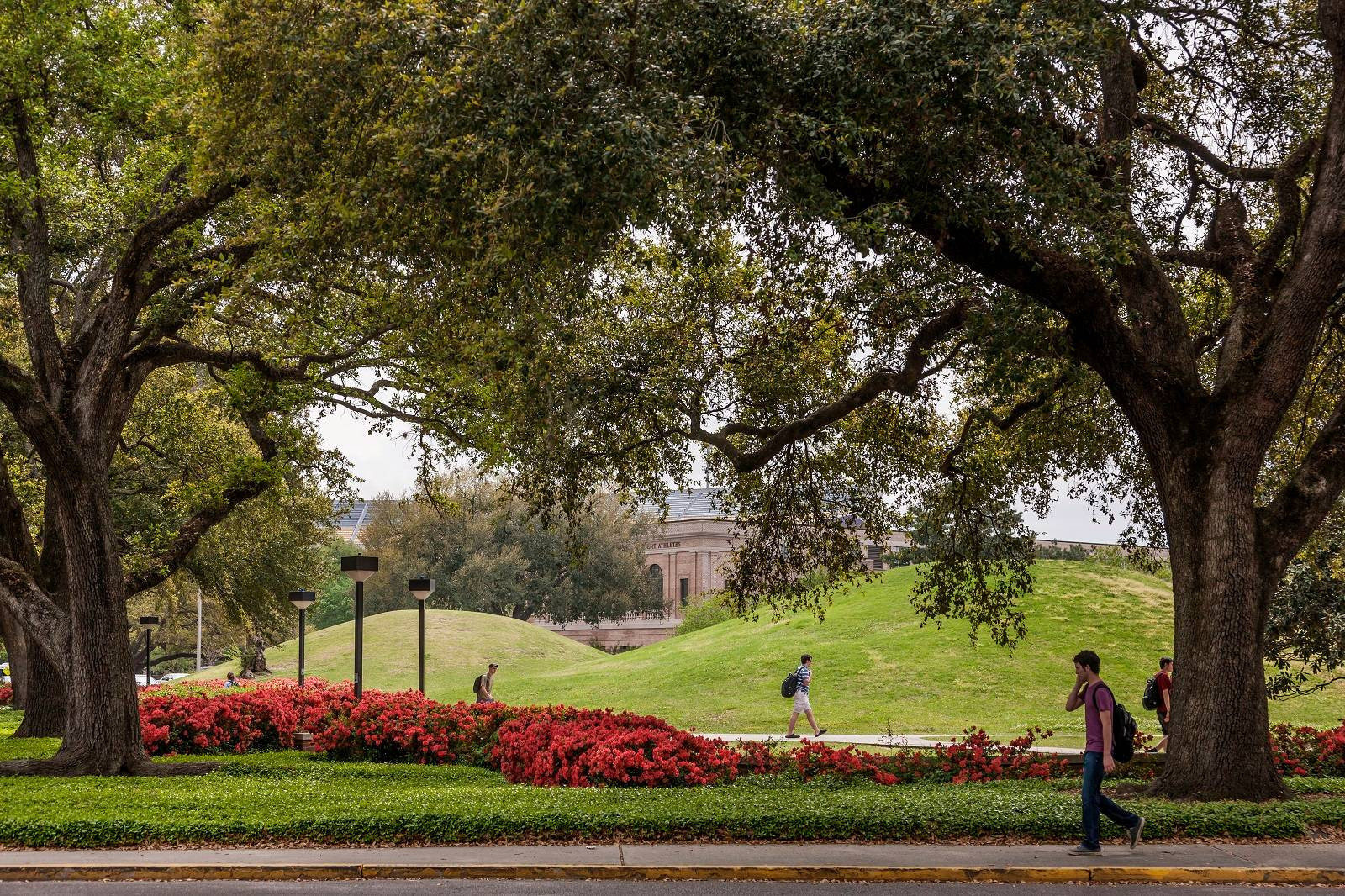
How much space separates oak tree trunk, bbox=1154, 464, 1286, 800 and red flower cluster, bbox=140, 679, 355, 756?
1365 centimetres

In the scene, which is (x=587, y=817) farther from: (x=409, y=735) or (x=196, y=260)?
(x=196, y=260)

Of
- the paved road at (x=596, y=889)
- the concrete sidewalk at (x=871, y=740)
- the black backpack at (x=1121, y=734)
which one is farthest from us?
the concrete sidewalk at (x=871, y=740)

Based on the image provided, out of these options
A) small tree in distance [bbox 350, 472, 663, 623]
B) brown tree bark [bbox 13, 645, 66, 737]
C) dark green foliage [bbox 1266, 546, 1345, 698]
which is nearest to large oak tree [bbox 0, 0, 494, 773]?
brown tree bark [bbox 13, 645, 66, 737]

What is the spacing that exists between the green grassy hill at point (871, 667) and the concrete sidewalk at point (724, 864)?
55.4 feet

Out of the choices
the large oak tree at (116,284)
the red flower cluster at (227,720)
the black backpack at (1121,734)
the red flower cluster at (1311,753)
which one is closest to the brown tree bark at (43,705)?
the red flower cluster at (227,720)

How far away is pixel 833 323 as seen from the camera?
1641 centimetres

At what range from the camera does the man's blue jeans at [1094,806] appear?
9539 mm

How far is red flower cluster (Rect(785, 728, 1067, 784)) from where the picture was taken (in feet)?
48.1

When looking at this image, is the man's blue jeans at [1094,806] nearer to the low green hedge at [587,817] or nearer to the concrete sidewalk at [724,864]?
the concrete sidewalk at [724,864]

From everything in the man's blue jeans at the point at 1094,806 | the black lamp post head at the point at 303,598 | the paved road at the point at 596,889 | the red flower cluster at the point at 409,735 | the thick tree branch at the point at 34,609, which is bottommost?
the red flower cluster at the point at 409,735

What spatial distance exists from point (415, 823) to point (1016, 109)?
875 centimetres

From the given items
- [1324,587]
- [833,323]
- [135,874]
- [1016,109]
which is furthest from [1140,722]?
[135,874]

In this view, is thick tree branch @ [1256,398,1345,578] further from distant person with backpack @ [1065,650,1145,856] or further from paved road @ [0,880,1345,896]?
paved road @ [0,880,1345,896]

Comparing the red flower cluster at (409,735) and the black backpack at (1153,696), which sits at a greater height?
the black backpack at (1153,696)
